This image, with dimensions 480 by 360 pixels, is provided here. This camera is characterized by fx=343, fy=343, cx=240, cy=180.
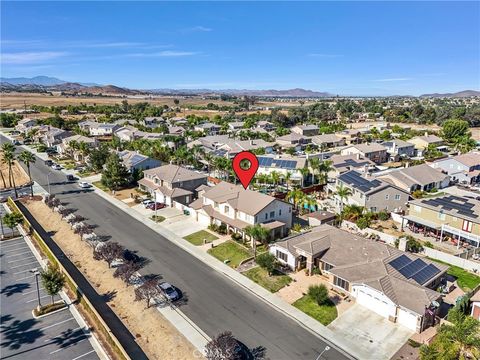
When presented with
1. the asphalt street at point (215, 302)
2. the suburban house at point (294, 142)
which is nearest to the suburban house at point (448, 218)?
the asphalt street at point (215, 302)

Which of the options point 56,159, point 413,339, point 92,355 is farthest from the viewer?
point 56,159

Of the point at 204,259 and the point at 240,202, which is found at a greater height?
the point at 240,202

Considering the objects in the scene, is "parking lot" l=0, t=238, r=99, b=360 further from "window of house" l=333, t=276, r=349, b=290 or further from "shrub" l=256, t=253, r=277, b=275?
"window of house" l=333, t=276, r=349, b=290

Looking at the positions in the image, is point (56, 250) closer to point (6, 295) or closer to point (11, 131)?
point (6, 295)

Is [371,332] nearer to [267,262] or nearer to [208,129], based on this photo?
[267,262]

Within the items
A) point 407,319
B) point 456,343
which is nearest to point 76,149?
point 407,319

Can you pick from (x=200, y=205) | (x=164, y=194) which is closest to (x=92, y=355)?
(x=200, y=205)

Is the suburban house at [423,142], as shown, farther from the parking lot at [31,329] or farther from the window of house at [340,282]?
the parking lot at [31,329]
